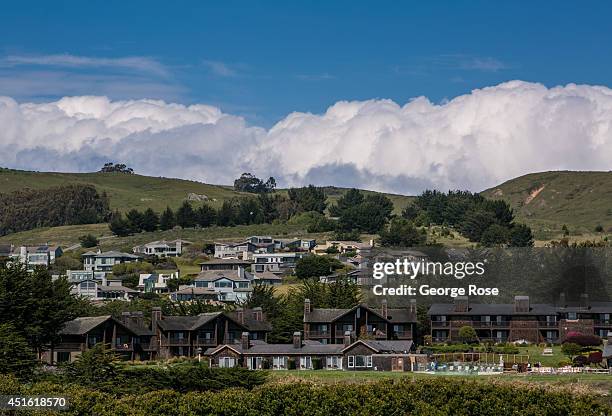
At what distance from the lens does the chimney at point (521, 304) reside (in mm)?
125812

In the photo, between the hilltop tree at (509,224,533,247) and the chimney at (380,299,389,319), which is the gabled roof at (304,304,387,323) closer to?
the chimney at (380,299,389,319)

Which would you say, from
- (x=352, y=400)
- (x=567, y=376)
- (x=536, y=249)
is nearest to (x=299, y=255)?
(x=536, y=249)

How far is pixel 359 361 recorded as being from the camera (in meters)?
104

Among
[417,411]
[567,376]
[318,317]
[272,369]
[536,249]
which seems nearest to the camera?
[417,411]

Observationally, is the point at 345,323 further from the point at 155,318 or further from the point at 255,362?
the point at 155,318

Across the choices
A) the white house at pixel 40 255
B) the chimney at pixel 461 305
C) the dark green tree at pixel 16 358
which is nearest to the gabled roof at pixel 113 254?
the white house at pixel 40 255

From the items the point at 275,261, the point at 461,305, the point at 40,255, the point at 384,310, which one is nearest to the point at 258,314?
the point at 384,310

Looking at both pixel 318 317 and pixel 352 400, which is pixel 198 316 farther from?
pixel 352 400

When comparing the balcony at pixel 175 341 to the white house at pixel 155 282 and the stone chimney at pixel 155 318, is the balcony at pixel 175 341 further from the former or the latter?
the white house at pixel 155 282

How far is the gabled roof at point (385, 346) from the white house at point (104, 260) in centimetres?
8667

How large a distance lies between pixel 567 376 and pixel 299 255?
110 meters

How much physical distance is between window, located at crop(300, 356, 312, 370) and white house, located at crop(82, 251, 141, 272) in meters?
88.8

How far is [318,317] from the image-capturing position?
121 metres

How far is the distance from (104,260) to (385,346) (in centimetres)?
9166
